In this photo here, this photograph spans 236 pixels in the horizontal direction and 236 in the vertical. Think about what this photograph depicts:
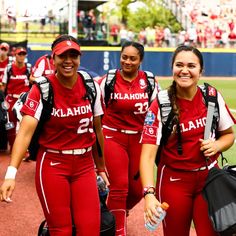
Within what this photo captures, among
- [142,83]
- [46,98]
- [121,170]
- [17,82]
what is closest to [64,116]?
[46,98]

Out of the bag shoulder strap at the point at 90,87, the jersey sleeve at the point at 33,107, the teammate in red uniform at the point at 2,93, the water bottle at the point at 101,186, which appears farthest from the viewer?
the teammate in red uniform at the point at 2,93

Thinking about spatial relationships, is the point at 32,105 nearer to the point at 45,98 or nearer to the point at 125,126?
the point at 45,98

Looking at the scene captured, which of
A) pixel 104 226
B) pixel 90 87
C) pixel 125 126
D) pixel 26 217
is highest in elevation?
pixel 90 87

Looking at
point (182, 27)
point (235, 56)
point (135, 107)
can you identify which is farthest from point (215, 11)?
point (135, 107)

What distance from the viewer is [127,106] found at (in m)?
6.52

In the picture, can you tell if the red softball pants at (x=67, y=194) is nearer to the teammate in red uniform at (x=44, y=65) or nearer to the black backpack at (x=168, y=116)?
the black backpack at (x=168, y=116)

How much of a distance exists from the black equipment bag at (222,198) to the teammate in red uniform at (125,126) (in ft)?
7.17

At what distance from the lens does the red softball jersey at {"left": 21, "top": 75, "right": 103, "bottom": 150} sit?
4648 mm

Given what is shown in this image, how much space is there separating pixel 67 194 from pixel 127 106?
2024 mm

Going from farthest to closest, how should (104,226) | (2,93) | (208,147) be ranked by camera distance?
(2,93) < (104,226) < (208,147)

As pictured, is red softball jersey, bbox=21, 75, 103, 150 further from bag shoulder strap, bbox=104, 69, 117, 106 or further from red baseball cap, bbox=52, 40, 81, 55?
bag shoulder strap, bbox=104, 69, 117, 106

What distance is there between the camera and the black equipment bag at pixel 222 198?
3930 millimetres

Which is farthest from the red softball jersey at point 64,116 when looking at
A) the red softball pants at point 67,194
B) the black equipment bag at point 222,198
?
the black equipment bag at point 222,198

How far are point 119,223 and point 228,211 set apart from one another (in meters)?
2.44
